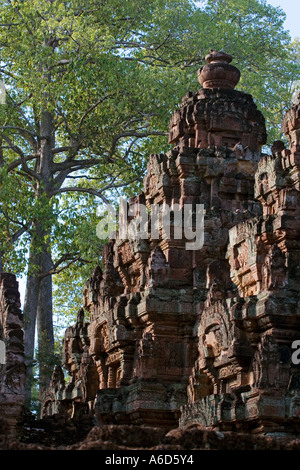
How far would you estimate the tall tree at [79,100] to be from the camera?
2688cm

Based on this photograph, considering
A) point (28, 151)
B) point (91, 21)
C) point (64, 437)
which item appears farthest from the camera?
point (28, 151)

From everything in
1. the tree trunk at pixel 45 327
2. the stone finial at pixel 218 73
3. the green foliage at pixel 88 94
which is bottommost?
the tree trunk at pixel 45 327

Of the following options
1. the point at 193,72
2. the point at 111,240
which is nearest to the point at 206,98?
the point at 111,240

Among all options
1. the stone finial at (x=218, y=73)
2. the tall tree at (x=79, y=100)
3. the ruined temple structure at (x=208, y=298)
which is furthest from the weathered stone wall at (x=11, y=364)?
the tall tree at (x=79, y=100)

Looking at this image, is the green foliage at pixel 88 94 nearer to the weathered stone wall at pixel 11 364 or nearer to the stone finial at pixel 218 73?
the stone finial at pixel 218 73

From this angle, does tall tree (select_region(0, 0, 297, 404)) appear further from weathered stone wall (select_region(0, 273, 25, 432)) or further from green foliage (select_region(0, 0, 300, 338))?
weathered stone wall (select_region(0, 273, 25, 432))

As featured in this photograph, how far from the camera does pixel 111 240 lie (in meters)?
20.9

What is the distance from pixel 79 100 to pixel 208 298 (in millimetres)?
12878

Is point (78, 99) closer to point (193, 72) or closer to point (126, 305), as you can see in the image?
point (193, 72)

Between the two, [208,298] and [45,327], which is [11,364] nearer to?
[208,298]

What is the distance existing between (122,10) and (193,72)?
2.90 meters

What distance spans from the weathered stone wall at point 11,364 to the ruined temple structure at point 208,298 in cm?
239

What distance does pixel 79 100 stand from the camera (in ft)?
90.4

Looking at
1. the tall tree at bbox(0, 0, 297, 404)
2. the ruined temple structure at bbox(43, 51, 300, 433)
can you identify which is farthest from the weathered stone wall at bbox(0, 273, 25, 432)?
the tall tree at bbox(0, 0, 297, 404)
